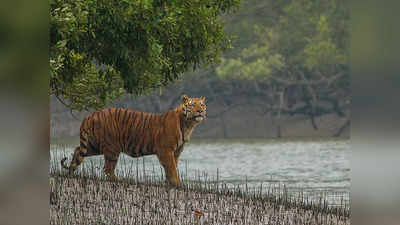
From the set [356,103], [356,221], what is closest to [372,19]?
[356,103]

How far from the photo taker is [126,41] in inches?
333

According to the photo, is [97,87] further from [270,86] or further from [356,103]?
[270,86]

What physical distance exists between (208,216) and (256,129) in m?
24.9

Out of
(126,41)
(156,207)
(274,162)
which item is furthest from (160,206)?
(274,162)

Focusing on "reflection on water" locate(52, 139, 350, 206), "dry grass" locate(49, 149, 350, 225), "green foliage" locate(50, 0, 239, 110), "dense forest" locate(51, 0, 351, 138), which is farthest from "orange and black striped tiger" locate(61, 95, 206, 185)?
"dense forest" locate(51, 0, 351, 138)

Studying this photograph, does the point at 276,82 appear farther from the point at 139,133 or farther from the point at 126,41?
the point at 126,41

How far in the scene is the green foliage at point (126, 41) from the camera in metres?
7.36

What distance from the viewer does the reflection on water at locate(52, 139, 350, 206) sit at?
680 inches

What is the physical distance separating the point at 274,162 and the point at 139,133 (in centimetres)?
1213

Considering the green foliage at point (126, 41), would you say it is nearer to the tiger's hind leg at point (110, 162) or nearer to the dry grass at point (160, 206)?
the tiger's hind leg at point (110, 162)

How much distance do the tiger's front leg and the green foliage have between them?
3.85 ft

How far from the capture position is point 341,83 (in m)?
33.1

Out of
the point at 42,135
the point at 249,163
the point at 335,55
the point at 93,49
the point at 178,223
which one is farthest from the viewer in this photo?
the point at 335,55

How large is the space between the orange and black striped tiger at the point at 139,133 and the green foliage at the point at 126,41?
0.42 metres
